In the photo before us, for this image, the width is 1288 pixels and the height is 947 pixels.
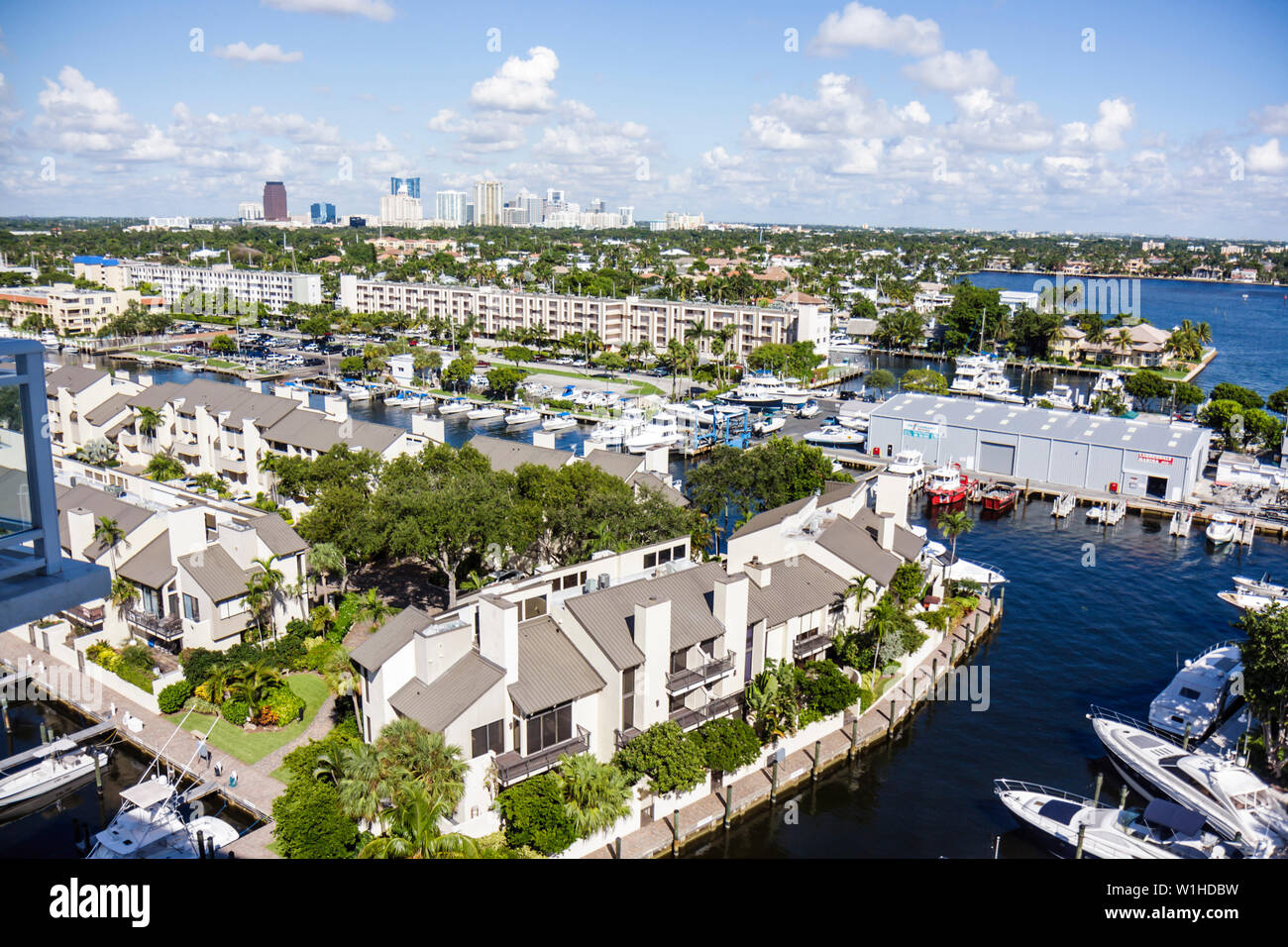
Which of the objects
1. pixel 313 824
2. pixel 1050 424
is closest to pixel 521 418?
pixel 1050 424

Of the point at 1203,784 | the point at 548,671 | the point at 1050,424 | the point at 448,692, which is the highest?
the point at 1050,424

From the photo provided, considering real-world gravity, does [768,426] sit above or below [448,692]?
above

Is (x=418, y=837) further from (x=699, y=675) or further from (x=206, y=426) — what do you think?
(x=206, y=426)

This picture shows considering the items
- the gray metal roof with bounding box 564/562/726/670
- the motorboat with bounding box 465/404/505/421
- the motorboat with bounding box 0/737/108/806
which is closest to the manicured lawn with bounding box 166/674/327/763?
the motorboat with bounding box 0/737/108/806

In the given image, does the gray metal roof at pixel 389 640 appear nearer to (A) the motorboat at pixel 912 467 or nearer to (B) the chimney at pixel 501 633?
(B) the chimney at pixel 501 633

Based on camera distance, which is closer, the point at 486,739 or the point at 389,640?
the point at 486,739
